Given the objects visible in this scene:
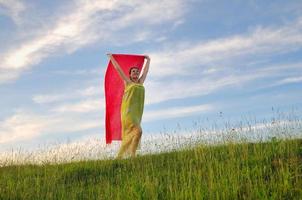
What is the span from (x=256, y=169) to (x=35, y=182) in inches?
226

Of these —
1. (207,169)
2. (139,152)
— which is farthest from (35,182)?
(207,169)

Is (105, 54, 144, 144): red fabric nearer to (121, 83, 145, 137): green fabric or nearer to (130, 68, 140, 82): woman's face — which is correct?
(130, 68, 140, 82): woman's face

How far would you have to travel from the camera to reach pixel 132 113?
14.8m

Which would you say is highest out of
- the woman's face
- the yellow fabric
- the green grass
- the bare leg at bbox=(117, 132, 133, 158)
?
the woman's face

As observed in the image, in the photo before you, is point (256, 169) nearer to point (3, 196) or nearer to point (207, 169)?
point (207, 169)

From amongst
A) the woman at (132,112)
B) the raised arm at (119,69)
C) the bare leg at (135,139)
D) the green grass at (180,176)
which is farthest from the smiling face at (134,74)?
the green grass at (180,176)

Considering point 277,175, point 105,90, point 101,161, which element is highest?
point 105,90

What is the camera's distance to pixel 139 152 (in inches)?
575

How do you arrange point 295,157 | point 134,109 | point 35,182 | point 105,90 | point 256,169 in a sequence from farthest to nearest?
point 105,90
point 134,109
point 35,182
point 295,157
point 256,169

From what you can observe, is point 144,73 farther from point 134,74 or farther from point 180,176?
point 180,176

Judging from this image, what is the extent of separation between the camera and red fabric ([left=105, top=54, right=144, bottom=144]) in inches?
651

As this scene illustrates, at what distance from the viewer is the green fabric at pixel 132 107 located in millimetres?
14719

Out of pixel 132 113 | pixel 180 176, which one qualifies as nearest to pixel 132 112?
pixel 132 113

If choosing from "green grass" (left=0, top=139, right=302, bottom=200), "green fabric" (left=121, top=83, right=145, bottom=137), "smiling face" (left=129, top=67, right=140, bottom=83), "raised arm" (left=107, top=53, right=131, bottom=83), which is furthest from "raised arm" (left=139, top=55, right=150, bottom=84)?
"green grass" (left=0, top=139, right=302, bottom=200)
